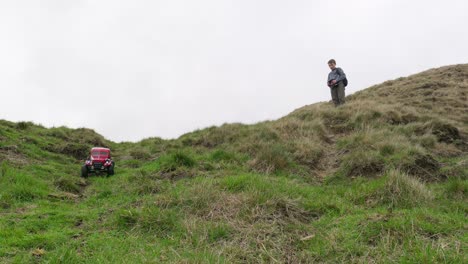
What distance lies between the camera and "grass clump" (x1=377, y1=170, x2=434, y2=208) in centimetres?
588

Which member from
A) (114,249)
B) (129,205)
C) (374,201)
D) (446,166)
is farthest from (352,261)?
(446,166)

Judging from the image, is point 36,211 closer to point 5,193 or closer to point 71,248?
point 5,193

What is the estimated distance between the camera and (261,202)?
5.92 metres

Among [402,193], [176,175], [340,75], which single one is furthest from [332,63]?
[402,193]

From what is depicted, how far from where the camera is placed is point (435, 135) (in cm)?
1034

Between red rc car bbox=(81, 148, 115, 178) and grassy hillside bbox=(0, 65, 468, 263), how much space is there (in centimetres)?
33

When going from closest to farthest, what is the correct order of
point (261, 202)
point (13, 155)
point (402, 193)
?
point (261, 202)
point (402, 193)
point (13, 155)

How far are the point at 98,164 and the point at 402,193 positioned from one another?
7675 mm

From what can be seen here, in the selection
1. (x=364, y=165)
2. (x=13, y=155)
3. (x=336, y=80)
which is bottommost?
(x=364, y=165)

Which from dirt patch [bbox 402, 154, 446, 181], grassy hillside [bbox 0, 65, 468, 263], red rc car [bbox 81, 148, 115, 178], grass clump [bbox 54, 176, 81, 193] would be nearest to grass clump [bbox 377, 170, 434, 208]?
grassy hillside [bbox 0, 65, 468, 263]

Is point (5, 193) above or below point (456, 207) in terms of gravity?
above

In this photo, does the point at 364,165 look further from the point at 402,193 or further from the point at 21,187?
the point at 21,187

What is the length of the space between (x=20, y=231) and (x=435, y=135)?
1066cm

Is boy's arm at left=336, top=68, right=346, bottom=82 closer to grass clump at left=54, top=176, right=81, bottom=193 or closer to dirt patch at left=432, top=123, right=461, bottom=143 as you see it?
dirt patch at left=432, top=123, right=461, bottom=143
